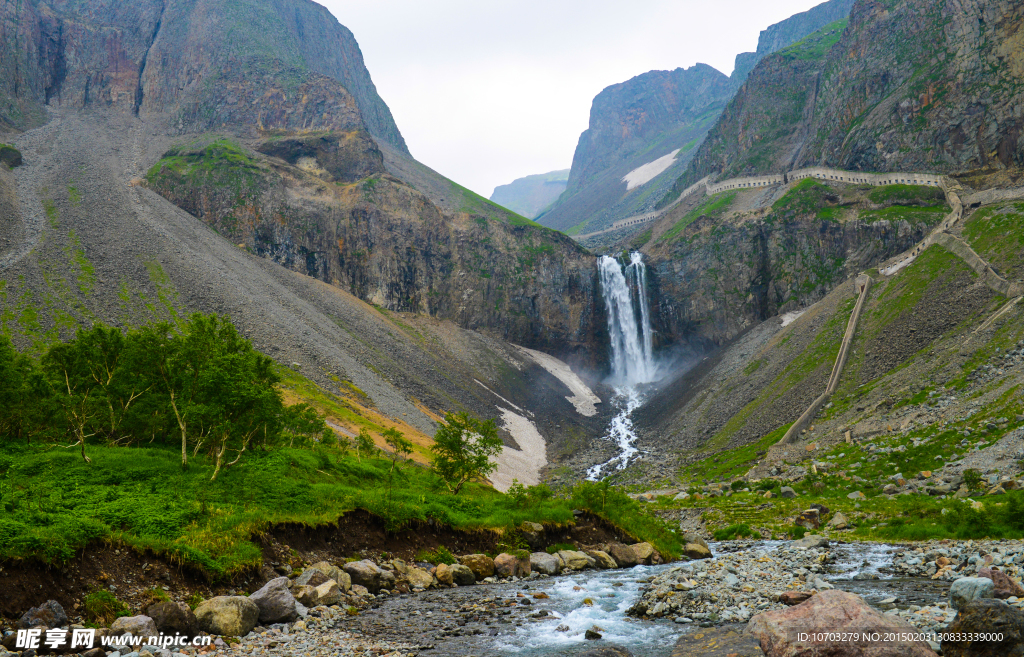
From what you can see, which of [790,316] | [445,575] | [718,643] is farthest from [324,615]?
[790,316]

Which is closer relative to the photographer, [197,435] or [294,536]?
[294,536]

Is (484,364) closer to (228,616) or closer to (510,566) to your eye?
(510,566)

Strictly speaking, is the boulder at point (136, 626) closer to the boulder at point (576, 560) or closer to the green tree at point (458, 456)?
the boulder at point (576, 560)

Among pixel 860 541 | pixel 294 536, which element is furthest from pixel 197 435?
pixel 860 541

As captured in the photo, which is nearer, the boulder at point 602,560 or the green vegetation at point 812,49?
the boulder at point 602,560

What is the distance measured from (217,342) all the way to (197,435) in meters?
5.35

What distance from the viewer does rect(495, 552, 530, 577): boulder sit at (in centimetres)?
2738

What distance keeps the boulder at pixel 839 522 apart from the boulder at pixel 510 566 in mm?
19655

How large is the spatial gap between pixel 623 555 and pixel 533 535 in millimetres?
5187

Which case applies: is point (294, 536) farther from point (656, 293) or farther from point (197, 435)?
point (656, 293)

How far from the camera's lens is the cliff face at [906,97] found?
315 ft

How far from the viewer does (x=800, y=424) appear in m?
60.0

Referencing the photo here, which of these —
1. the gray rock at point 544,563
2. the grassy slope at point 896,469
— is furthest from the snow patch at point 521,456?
the gray rock at point 544,563

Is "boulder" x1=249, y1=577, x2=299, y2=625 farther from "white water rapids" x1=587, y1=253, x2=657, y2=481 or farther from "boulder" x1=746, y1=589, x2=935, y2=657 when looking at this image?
"white water rapids" x1=587, y1=253, x2=657, y2=481
